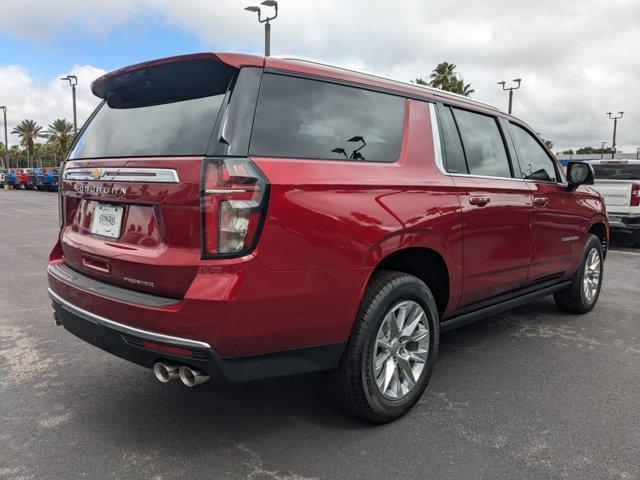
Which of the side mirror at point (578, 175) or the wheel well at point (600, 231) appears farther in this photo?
the wheel well at point (600, 231)

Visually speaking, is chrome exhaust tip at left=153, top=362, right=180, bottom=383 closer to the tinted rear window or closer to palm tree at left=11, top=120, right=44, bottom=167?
the tinted rear window

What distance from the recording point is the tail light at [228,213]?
7.38 ft

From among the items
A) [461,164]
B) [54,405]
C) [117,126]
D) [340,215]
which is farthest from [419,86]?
[54,405]

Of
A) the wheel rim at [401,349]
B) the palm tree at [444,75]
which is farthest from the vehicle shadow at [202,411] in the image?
the palm tree at [444,75]

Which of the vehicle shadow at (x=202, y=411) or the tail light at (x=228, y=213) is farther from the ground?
the tail light at (x=228, y=213)

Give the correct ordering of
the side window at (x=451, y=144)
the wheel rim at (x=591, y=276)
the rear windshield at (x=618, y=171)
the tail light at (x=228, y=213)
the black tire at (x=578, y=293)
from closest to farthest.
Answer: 1. the tail light at (x=228, y=213)
2. the side window at (x=451, y=144)
3. the black tire at (x=578, y=293)
4. the wheel rim at (x=591, y=276)
5. the rear windshield at (x=618, y=171)

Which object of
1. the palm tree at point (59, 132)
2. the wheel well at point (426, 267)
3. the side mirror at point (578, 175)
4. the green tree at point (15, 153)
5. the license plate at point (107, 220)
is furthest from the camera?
the green tree at point (15, 153)

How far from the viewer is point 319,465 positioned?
A: 2.52 metres

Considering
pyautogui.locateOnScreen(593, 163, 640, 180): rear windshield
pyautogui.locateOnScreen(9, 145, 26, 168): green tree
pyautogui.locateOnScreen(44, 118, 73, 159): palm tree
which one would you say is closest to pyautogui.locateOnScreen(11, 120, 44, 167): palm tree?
pyautogui.locateOnScreen(44, 118, 73, 159): palm tree

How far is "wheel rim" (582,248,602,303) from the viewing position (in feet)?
17.0

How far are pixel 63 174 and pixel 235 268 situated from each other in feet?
5.28

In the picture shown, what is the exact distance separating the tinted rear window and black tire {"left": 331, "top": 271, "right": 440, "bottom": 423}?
112 centimetres

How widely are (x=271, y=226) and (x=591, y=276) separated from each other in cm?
420

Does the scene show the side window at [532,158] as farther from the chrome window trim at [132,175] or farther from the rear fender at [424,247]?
the chrome window trim at [132,175]
